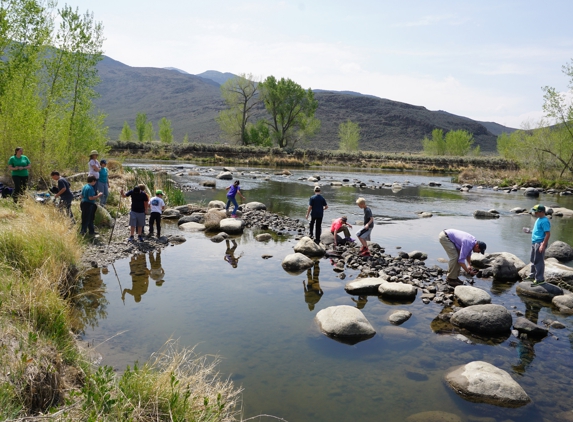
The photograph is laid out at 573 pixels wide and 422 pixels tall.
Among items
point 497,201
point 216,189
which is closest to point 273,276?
point 216,189

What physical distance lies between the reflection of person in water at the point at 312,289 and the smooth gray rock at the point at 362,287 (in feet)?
2.33

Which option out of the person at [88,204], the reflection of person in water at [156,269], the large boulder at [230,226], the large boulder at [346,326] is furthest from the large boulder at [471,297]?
the person at [88,204]

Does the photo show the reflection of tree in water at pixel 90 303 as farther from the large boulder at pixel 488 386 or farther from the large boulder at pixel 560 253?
the large boulder at pixel 560 253

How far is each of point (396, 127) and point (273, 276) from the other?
544 feet

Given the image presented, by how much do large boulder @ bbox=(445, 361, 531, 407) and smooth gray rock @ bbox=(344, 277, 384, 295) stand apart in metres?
3.84

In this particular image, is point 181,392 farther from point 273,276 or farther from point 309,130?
point 309,130

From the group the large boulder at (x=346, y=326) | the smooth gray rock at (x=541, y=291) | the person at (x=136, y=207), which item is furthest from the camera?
the person at (x=136, y=207)

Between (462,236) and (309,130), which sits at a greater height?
(309,130)

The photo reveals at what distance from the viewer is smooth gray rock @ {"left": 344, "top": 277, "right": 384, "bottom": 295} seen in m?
10.0

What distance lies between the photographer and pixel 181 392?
179 inches

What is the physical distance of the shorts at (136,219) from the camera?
44.9 feet

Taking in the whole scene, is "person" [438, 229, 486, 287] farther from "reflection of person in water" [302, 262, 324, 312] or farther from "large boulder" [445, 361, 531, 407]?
"large boulder" [445, 361, 531, 407]

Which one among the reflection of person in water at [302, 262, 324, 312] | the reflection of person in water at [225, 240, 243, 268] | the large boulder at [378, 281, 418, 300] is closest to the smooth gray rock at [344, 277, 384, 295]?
the large boulder at [378, 281, 418, 300]

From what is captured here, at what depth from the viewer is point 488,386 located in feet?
19.5
